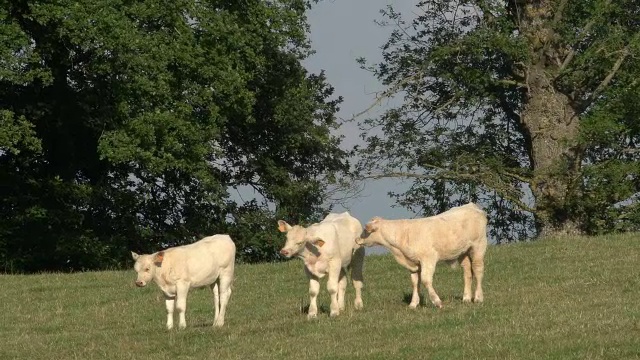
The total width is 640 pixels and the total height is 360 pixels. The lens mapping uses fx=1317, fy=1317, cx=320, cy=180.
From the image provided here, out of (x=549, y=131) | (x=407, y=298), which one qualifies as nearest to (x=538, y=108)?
(x=549, y=131)

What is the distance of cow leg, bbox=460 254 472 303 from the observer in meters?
19.4

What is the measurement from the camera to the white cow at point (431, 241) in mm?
18875

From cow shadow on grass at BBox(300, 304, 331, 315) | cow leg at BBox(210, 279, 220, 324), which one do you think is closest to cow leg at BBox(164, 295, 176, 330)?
cow leg at BBox(210, 279, 220, 324)

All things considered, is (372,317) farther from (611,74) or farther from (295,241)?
(611,74)

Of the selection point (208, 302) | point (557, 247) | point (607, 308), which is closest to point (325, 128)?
point (557, 247)

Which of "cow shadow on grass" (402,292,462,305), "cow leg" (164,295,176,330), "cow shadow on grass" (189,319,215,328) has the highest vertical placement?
"cow shadow on grass" (402,292,462,305)

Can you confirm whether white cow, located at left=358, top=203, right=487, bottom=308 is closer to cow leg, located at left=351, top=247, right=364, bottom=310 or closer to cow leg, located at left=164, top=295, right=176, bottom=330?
cow leg, located at left=351, top=247, right=364, bottom=310

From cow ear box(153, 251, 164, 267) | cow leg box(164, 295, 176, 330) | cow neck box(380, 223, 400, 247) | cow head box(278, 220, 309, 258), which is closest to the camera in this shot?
cow ear box(153, 251, 164, 267)

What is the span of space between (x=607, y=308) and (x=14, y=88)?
23070 mm

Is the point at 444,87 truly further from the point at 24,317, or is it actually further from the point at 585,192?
the point at 24,317

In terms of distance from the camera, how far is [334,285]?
60.7ft

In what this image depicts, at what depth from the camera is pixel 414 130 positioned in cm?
3819

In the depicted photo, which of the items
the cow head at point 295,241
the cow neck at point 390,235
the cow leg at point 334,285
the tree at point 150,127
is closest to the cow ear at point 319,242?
the cow head at point 295,241

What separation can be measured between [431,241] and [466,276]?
3.42ft
